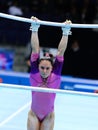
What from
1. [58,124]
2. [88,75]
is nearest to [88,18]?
[88,75]

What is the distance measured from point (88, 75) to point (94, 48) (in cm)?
82

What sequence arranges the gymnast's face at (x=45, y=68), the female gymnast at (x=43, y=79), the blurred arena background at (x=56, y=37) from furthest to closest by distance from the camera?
the blurred arena background at (x=56, y=37) < the female gymnast at (x=43, y=79) < the gymnast's face at (x=45, y=68)

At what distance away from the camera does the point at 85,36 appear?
40.4 feet

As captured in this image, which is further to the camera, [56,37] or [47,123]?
[56,37]

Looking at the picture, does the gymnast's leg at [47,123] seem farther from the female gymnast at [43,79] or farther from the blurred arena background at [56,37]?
the blurred arena background at [56,37]

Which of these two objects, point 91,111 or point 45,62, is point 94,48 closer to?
point 91,111

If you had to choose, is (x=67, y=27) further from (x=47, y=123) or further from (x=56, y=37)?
(x=56, y=37)

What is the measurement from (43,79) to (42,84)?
0.07 metres

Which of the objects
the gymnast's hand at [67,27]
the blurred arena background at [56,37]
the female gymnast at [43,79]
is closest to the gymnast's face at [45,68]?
the female gymnast at [43,79]

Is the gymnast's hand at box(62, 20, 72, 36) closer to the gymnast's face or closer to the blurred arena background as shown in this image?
the gymnast's face

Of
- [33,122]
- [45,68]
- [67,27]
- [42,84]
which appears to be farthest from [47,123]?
[67,27]

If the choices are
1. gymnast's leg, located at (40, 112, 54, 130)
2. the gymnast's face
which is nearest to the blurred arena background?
gymnast's leg, located at (40, 112, 54, 130)

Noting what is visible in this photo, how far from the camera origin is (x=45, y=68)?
5406 millimetres

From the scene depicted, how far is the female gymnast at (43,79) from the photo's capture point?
5.49 metres
